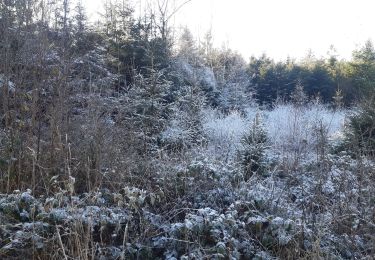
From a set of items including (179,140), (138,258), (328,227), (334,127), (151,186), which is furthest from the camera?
(334,127)

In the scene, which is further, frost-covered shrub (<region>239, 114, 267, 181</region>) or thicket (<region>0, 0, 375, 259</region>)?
frost-covered shrub (<region>239, 114, 267, 181</region>)

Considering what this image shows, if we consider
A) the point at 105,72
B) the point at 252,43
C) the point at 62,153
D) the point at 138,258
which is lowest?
the point at 138,258

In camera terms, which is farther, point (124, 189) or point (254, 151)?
point (254, 151)

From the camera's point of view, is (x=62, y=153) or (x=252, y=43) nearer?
(x=62, y=153)

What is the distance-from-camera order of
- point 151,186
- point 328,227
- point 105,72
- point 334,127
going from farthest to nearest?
1. point 334,127
2. point 105,72
3. point 151,186
4. point 328,227

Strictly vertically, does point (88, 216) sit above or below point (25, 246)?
above

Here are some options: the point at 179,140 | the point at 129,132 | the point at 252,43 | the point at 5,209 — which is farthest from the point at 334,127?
the point at 252,43

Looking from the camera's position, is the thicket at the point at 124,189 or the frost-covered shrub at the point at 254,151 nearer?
the thicket at the point at 124,189

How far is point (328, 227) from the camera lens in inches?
141

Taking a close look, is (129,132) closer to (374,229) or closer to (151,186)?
(151,186)

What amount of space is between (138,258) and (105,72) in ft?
27.2

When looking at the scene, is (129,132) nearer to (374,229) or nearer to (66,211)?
(66,211)

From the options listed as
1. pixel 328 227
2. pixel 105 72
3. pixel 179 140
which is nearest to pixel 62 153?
pixel 328 227

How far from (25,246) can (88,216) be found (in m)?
0.57
